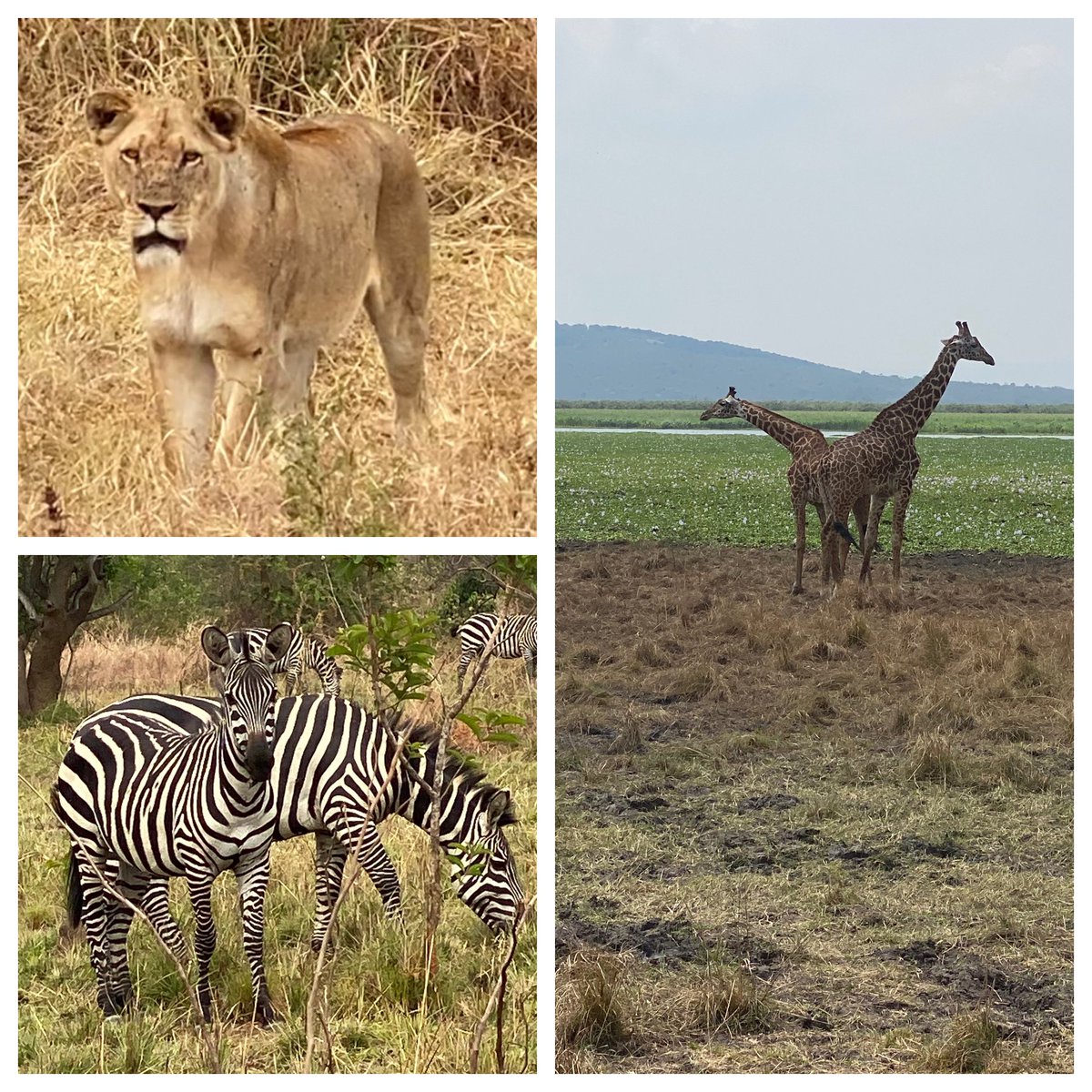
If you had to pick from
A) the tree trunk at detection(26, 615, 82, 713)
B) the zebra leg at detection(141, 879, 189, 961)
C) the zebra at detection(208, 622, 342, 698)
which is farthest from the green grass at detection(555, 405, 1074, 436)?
the zebra leg at detection(141, 879, 189, 961)

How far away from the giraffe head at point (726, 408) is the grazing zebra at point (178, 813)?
5175 mm

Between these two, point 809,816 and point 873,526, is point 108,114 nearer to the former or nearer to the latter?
point 809,816

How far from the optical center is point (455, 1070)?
11.2 ft

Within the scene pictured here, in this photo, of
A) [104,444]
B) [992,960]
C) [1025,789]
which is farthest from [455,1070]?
[1025,789]

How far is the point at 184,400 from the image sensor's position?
3.21 meters

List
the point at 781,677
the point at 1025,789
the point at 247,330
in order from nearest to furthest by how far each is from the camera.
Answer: the point at 247,330, the point at 1025,789, the point at 781,677

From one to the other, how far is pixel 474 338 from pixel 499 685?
0.87 m

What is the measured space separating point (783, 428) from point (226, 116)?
562 centimetres

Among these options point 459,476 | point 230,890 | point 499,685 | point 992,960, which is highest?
point 459,476

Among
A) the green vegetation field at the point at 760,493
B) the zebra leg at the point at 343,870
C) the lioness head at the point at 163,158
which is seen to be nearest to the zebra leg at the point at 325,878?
the zebra leg at the point at 343,870

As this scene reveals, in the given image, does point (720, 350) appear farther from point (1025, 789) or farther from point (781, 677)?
point (1025, 789)

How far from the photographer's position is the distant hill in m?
8.77

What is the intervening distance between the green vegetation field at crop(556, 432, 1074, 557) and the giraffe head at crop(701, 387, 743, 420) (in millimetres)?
1947

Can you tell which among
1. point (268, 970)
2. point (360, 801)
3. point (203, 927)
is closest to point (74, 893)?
point (203, 927)
